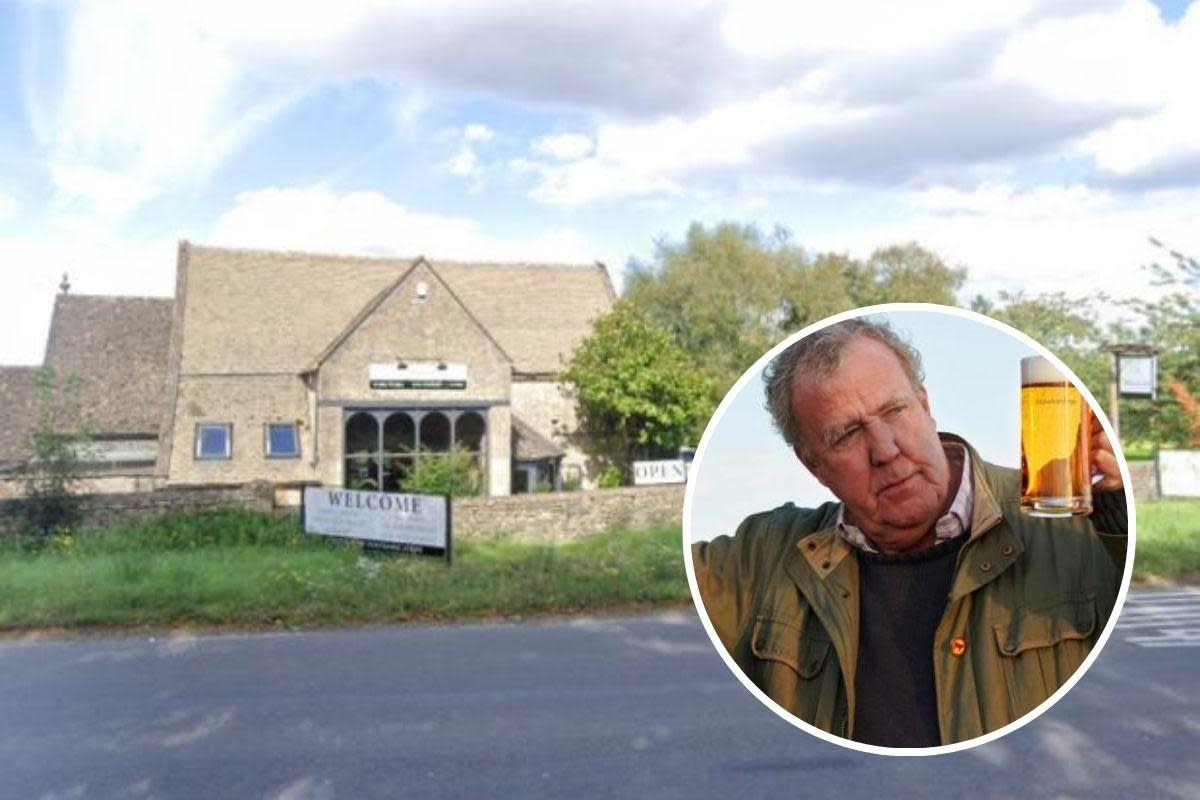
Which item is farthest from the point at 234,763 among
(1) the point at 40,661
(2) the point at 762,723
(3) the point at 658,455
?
(3) the point at 658,455

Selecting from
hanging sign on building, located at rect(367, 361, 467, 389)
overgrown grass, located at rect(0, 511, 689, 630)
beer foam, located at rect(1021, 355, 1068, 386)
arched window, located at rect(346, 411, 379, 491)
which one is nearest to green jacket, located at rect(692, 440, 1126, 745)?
beer foam, located at rect(1021, 355, 1068, 386)

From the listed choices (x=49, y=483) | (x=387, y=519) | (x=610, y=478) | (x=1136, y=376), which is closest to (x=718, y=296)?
(x=387, y=519)

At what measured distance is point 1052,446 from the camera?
3.96ft

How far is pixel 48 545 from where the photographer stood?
62.4 ft

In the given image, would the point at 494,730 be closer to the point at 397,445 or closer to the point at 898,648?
the point at 898,648

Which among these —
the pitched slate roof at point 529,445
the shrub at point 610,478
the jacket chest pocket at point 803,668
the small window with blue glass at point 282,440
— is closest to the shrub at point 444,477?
the shrub at point 610,478

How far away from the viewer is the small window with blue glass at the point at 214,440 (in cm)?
3372

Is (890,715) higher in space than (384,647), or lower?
higher

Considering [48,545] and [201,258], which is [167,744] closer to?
[48,545]

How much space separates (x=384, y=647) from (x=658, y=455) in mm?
17738

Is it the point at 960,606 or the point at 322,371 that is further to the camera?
the point at 322,371

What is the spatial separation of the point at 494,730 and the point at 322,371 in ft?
79.5

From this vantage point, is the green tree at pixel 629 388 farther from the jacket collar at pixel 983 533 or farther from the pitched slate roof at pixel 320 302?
the jacket collar at pixel 983 533

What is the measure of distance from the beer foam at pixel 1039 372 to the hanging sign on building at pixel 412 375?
3129cm
